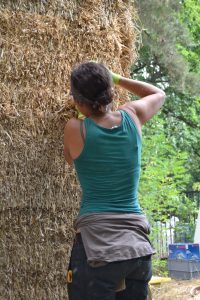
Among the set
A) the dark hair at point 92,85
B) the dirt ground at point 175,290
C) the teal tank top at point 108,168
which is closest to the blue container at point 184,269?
the dirt ground at point 175,290

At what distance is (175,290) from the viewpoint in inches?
257

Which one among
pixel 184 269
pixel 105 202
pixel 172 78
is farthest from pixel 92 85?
pixel 172 78

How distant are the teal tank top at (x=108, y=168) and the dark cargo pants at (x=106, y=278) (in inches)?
8.3

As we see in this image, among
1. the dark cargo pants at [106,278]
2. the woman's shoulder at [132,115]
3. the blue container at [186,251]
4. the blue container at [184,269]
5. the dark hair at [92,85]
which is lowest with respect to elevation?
the blue container at [184,269]

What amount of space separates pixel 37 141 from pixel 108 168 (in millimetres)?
821

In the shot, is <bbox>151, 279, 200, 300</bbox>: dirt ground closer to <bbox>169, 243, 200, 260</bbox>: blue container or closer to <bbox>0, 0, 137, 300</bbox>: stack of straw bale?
<bbox>169, 243, 200, 260</bbox>: blue container

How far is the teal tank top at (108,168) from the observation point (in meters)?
2.32

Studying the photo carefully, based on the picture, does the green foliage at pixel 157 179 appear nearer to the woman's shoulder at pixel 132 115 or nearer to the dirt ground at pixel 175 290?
the dirt ground at pixel 175 290

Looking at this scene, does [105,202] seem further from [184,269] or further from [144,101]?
[184,269]

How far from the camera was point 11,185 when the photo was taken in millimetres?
2979

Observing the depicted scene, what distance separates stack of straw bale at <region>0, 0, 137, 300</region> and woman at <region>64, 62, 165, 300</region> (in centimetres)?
65

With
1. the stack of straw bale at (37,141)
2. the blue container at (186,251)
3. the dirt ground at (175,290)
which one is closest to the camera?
the stack of straw bale at (37,141)

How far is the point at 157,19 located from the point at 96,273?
26.9 ft

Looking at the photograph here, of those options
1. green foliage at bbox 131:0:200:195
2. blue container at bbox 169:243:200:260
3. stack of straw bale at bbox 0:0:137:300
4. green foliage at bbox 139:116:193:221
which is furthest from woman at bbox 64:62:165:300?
green foliage at bbox 139:116:193:221
